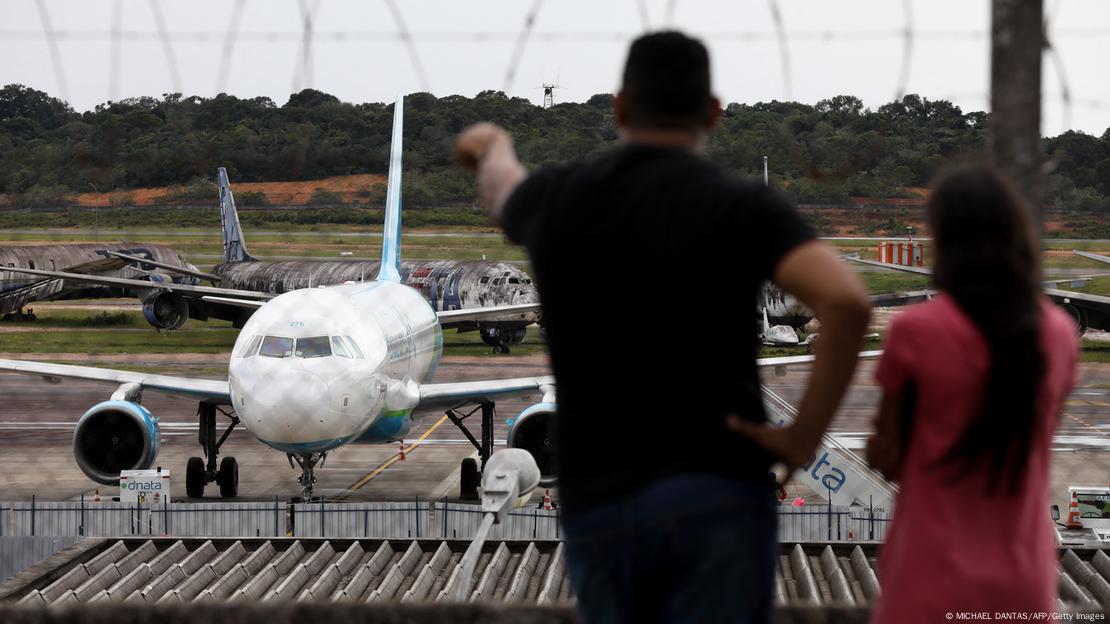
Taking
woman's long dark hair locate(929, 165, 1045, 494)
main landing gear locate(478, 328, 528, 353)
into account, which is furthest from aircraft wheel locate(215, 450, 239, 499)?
main landing gear locate(478, 328, 528, 353)

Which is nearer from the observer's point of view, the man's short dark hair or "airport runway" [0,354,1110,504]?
the man's short dark hair

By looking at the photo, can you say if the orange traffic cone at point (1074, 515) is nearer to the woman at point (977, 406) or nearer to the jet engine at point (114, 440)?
the jet engine at point (114, 440)

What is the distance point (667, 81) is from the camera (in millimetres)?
3473

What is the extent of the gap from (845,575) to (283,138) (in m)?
9.70

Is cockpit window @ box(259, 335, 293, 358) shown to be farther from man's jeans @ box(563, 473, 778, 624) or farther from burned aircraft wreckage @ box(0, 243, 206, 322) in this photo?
burned aircraft wreckage @ box(0, 243, 206, 322)

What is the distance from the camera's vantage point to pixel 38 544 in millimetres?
18219

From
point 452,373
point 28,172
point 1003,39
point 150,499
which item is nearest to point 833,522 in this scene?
point 150,499

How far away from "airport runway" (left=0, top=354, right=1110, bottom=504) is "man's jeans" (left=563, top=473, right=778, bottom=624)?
1998 centimetres

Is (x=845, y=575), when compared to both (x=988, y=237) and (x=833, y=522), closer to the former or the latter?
(x=833, y=522)

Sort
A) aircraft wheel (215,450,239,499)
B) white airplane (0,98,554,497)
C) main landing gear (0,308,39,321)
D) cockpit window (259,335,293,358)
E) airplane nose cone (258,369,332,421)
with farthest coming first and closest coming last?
main landing gear (0,308,39,321), aircraft wheel (215,450,239,499), cockpit window (259,335,293,358), white airplane (0,98,554,497), airplane nose cone (258,369,332,421)

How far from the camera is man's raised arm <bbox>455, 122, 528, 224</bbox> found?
3.95m

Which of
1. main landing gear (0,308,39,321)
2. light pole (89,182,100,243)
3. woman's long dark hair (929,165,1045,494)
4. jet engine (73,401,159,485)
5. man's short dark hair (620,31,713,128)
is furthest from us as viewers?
main landing gear (0,308,39,321)

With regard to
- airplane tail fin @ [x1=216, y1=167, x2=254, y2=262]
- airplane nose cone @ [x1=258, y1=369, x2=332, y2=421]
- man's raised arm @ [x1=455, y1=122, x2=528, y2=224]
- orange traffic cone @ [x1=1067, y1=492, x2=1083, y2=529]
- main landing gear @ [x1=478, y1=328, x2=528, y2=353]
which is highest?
airplane tail fin @ [x1=216, y1=167, x2=254, y2=262]

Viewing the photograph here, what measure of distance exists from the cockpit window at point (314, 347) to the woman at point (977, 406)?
16.8 meters
